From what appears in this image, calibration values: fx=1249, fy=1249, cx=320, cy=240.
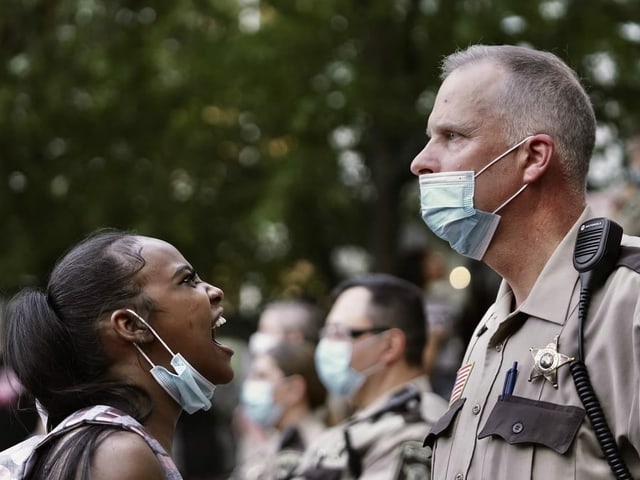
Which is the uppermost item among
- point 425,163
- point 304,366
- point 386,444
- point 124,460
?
point 425,163

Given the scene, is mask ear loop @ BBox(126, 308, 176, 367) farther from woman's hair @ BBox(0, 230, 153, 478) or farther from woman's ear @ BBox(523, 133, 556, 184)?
woman's ear @ BBox(523, 133, 556, 184)

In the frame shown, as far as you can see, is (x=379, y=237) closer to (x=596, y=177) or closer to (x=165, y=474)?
(x=596, y=177)

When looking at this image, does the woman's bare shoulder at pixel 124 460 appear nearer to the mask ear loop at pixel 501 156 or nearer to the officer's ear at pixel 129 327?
the officer's ear at pixel 129 327

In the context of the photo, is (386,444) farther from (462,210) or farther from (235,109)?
(235,109)

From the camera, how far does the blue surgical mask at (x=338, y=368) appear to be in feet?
22.5

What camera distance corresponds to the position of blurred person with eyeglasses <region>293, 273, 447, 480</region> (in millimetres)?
6098

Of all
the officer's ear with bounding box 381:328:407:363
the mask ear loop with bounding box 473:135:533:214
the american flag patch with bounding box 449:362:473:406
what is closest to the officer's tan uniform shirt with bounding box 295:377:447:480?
the officer's ear with bounding box 381:328:407:363

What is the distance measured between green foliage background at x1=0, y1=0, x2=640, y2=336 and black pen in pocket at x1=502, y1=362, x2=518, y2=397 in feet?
21.3

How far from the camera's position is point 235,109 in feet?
41.9

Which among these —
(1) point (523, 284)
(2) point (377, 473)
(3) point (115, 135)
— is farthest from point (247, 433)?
(1) point (523, 284)

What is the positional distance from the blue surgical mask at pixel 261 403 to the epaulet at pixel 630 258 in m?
5.35

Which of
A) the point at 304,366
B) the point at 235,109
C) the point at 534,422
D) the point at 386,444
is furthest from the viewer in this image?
the point at 235,109

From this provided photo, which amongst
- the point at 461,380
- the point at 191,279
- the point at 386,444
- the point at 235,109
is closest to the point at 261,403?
the point at 386,444

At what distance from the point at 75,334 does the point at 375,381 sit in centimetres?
292
